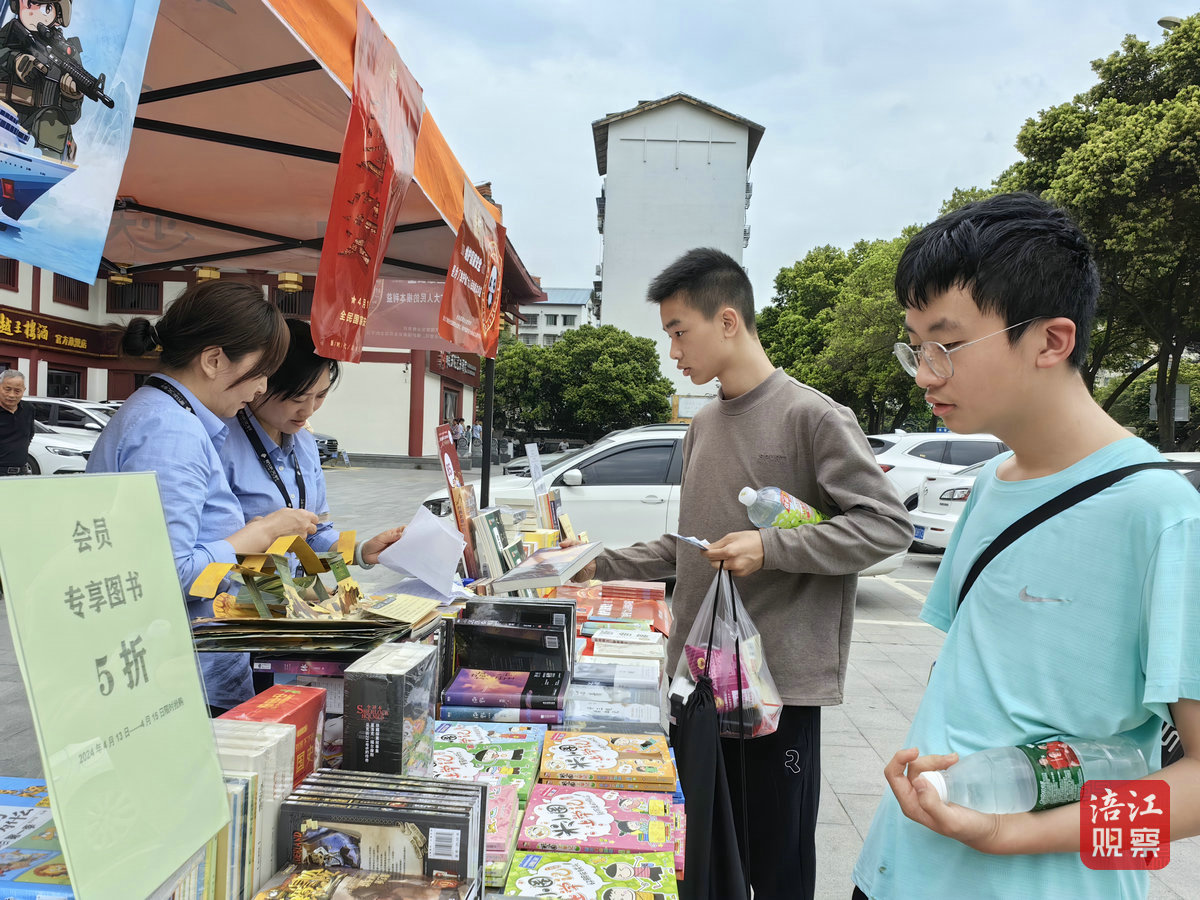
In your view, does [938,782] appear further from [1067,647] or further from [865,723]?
[865,723]

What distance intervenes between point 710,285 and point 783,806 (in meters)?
1.40

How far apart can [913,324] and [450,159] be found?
266 centimetres

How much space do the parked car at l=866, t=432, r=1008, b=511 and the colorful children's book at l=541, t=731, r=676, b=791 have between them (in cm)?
916

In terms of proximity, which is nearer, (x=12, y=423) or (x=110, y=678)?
(x=110, y=678)

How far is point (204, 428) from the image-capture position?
1831 millimetres

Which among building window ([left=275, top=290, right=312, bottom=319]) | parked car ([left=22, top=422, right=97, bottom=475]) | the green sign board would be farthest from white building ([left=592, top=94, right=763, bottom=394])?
the green sign board

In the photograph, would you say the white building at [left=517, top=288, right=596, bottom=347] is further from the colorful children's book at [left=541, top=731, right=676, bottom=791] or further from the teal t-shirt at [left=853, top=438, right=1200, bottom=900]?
the teal t-shirt at [left=853, top=438, right=1200, bottom=900]

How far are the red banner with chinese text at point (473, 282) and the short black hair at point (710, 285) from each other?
1713 millimetres

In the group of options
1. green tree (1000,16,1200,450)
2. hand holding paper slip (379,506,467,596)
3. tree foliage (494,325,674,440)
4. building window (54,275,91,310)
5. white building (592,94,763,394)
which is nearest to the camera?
hand holding paper slip (379,506,467,596)

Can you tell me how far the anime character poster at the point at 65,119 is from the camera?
91 cm

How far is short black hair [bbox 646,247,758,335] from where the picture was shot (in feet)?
6.76

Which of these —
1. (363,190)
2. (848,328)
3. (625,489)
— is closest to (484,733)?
(363,190)

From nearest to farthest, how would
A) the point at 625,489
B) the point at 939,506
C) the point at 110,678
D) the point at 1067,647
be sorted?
the point at 110,678, the point at 1067,647, the point at 625,489, the point at 939,506

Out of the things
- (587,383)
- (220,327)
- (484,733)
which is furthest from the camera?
(587,383)
